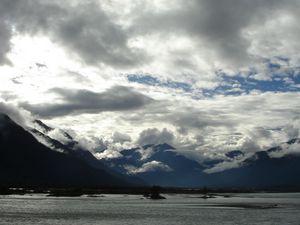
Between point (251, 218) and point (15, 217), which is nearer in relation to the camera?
point (15, 217)

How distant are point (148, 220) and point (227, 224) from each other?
21.0 m

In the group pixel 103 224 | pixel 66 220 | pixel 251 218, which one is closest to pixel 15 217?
pixel 66 220

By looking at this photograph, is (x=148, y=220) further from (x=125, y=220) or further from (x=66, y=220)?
(x=66, y=220)

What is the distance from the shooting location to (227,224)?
120 m

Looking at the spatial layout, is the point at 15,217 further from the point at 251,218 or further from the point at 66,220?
the point at 251,218

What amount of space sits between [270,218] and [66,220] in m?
55.0

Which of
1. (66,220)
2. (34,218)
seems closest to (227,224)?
(66,220)

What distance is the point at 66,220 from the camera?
406 feet

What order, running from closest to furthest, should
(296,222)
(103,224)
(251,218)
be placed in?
(103,224) < (296,222) < (251,218)

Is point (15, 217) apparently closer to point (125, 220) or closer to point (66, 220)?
point (66, 220)

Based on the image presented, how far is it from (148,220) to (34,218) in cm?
2900

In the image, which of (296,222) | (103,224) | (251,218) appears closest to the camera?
(103,224)

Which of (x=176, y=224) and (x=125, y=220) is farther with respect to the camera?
(x=125, y=220)

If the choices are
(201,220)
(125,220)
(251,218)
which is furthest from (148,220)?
(251,218)
